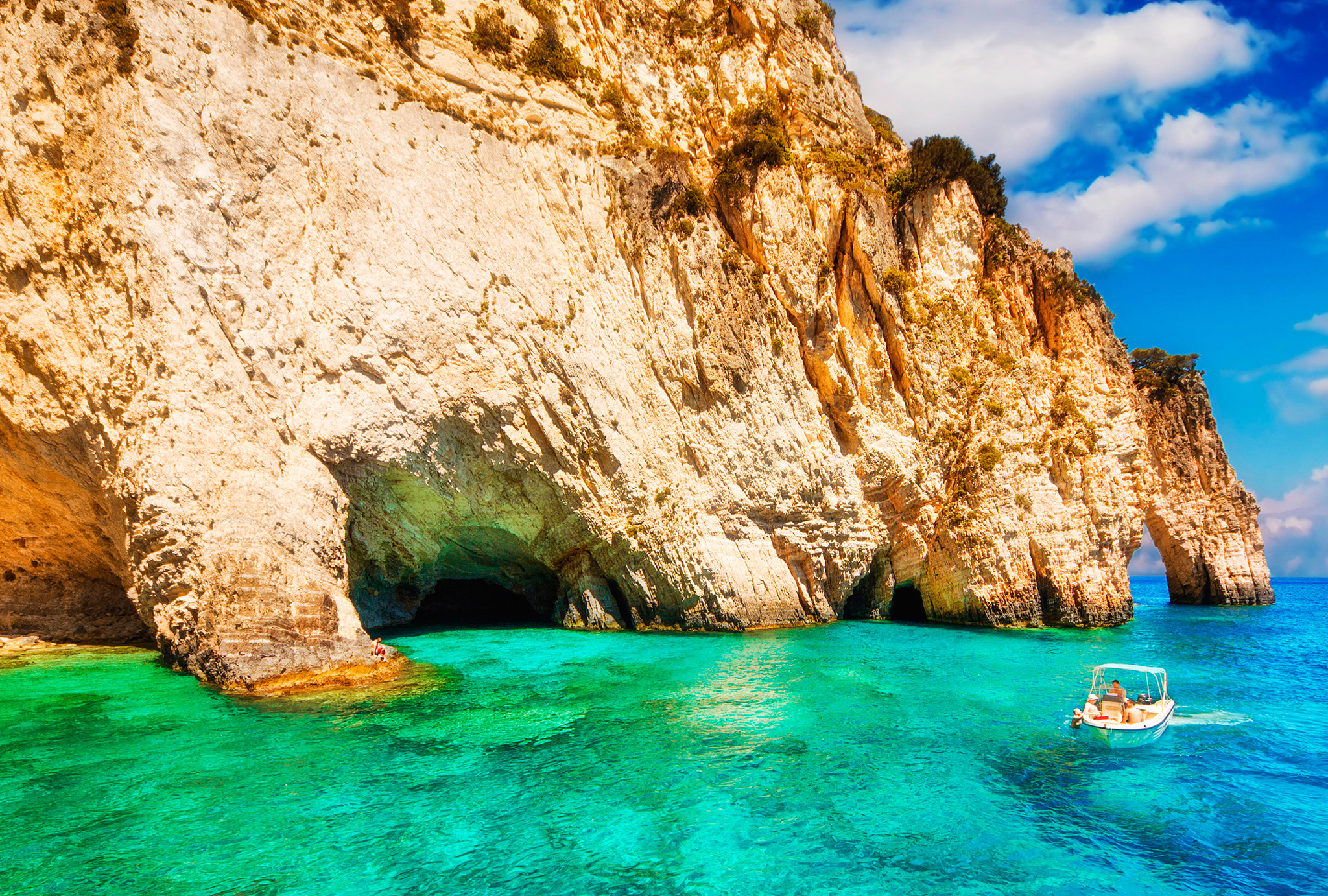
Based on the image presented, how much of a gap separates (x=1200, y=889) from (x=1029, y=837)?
5.51 ft

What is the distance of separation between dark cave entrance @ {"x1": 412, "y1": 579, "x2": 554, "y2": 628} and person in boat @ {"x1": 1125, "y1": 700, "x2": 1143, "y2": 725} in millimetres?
18972

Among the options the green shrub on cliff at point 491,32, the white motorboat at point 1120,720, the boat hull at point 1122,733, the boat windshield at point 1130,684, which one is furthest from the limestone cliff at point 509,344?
the boat hull at point 1122,733

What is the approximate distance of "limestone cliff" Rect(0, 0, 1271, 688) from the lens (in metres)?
14.6

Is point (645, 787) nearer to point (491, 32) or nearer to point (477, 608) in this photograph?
point (477, 608)

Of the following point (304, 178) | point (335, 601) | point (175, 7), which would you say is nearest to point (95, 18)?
point (175, 7)

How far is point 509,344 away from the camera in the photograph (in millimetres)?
19984

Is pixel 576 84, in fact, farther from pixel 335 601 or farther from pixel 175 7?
pixel 335 601

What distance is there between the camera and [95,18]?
1495 centimetres

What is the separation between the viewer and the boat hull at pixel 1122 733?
38.9ft

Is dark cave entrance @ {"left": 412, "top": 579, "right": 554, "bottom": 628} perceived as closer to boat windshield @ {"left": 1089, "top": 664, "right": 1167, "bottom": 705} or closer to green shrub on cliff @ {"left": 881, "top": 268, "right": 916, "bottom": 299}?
boat windshield @ {"left": 1089, "top": 664, "right": 1167, "bottom": 705}

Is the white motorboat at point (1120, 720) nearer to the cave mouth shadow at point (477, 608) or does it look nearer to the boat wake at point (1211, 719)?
the boat wake at point (1211, 719)

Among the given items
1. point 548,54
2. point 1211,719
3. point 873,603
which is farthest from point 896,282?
point 1211,719

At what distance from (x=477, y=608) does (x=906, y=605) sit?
1950 centimetres

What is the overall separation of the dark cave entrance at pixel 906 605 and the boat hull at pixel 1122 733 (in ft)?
49.3
